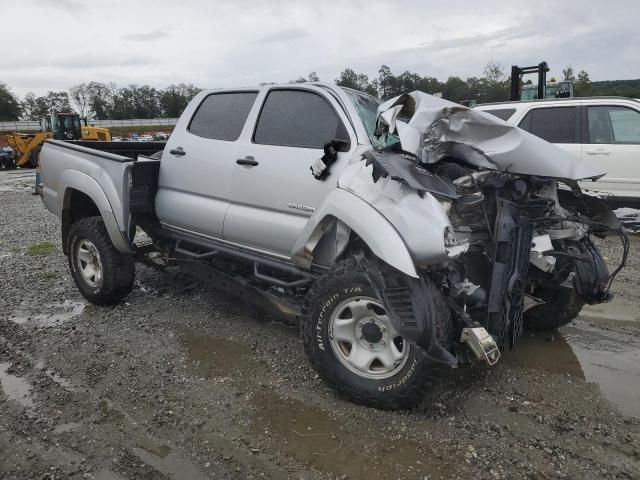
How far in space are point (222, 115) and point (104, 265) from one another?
5.90ft

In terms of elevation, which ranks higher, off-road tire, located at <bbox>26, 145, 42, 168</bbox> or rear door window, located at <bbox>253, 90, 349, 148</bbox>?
rear door window, located at <bbox>253, 90, 349, 148</bbox>

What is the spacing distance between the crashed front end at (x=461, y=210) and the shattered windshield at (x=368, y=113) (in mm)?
27

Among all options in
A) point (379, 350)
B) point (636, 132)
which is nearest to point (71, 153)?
point (379, 350)

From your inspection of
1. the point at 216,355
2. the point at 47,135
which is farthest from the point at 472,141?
the point at 47,135

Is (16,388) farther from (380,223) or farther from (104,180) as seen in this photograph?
(380,223)

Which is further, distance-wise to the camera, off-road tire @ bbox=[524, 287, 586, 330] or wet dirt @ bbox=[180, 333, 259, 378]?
off-road tire @ bbox=[524, 287, 586, 330]

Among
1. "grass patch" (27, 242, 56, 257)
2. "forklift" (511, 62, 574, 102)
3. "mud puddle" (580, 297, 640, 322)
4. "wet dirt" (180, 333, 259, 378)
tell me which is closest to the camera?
"wet dirt" (180, 333, 259, 378)

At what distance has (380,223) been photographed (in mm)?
2947

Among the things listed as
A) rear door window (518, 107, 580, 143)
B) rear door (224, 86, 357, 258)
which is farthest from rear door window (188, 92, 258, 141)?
rear door window (518, 107, 580, 143)

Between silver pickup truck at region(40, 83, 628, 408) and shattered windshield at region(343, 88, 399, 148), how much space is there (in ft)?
0.07

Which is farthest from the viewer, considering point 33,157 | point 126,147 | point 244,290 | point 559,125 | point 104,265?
point 33,157

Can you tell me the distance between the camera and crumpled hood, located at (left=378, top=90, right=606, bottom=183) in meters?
3.08

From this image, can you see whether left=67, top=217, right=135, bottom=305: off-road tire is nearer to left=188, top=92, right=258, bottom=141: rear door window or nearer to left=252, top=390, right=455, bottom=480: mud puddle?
left=188, top=92, right=258, bottom=141: rear door window

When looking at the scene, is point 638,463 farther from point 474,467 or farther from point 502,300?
point 502,300
